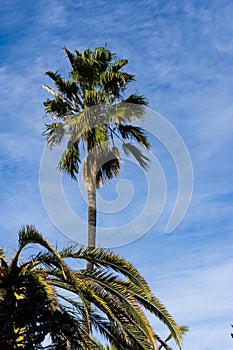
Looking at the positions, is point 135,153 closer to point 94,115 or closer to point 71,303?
point 94,115

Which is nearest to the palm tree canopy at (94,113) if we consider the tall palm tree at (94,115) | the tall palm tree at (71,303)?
the tall palm tree at (94,115)

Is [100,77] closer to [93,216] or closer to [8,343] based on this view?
[93,216]

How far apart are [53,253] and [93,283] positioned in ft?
4.78

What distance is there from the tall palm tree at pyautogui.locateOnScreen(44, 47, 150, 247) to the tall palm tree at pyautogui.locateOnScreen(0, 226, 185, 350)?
6487 mm

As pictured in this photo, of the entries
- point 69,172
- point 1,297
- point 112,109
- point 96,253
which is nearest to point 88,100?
point 112,109

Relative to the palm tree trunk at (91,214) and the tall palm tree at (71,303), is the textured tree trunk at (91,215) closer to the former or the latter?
the palm tree trunk at (91,214)

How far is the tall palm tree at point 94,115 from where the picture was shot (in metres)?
19.3

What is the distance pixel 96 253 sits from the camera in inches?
479

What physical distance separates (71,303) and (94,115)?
8787 mm

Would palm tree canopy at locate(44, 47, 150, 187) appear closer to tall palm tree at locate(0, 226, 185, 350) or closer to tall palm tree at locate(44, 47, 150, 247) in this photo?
tall palm tree at locate(44, 47, 150, 247)

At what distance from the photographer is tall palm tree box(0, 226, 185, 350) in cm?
1080

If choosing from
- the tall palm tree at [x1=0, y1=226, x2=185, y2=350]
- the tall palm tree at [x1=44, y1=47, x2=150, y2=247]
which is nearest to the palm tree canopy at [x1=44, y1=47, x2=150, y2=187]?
the tall palm tree at [x1=44, y1=47, x2=150, y2=247]

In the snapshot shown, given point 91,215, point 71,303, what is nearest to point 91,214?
point 91,215

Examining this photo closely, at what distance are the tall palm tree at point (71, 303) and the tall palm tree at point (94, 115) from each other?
6.49 meters
